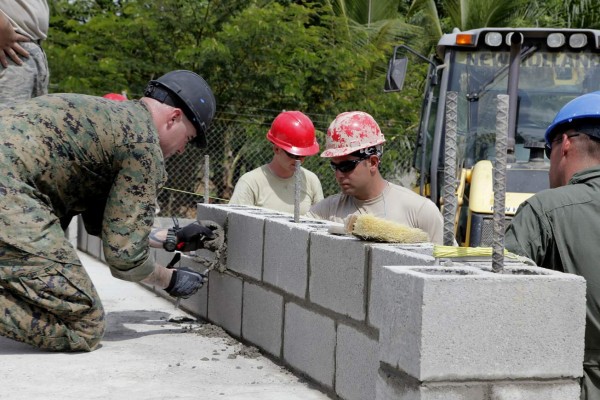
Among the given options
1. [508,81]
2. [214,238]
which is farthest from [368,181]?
[508,81]

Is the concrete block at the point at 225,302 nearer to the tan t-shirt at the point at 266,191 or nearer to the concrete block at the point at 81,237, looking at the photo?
the tan t-shirt at the point at 266,191

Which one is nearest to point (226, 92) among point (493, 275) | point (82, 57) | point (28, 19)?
point (82, 57)

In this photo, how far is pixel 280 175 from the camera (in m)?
6.94

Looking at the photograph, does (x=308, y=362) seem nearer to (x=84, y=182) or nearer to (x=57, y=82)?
(x=84, y=182)

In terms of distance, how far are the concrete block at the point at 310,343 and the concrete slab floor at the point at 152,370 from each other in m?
0.08

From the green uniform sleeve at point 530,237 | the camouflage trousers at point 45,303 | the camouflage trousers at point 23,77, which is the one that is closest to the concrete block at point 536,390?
the green uniform sleeve at point 530,237

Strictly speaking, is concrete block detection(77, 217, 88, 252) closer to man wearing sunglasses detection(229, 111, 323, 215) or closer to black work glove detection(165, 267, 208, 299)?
man wearing sunglasses detection(229, 111, 323, 215)

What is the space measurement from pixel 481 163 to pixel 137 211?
3.39 metres

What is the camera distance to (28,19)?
578 centimetres

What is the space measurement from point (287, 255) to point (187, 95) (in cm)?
108

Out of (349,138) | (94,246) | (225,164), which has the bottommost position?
(94,246)

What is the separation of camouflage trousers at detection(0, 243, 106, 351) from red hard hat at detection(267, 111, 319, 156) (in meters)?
2.33

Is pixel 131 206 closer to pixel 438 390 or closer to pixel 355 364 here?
pixel 355 364

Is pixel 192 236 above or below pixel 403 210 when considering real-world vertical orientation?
below
